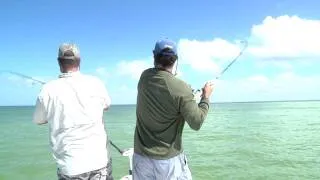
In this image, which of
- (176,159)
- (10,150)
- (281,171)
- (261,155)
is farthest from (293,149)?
(176,159)

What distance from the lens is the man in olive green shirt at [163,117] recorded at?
379 cm

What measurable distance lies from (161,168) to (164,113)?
1.64 ft

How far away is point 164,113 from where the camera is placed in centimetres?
384

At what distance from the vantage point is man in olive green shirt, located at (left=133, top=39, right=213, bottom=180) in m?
3.79

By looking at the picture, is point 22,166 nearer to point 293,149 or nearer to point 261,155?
point 261,155

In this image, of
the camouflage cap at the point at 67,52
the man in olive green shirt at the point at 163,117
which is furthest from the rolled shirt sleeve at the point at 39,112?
the man in olive green shirt at the point at 163,117

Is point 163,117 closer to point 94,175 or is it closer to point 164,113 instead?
point 164,113

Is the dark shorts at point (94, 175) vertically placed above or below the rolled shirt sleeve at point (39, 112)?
below

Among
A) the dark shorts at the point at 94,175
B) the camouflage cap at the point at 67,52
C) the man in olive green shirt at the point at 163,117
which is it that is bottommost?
the dark shorts at the point at 94,175

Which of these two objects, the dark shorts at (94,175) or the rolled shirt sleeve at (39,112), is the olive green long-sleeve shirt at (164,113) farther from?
the rolled shirt sleeve at (39,112)

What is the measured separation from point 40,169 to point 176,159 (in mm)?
15223

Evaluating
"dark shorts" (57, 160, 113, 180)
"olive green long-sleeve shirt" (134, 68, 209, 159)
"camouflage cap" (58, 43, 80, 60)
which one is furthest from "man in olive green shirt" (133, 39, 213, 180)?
"camouflage cap" (58, 43, 80, 60)

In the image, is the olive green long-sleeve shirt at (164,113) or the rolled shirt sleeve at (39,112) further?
the rolled shirt sleeve at (39,112)

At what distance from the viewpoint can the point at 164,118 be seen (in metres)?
3.85
